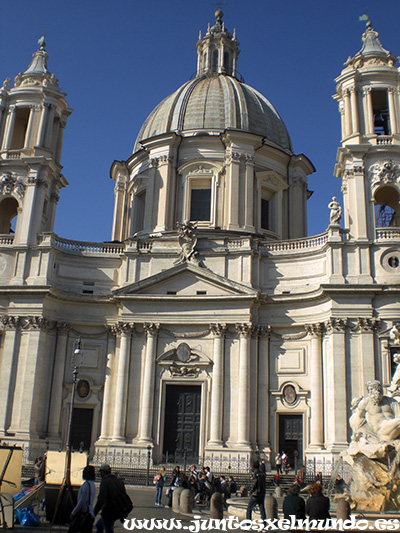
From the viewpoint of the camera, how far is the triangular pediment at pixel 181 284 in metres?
33.5

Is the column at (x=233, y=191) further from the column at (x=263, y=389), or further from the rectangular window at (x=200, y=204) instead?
the column at (x=263, y=389)

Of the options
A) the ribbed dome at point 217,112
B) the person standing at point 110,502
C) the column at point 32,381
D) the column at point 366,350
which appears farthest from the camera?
the ribbed dome at point 217,112

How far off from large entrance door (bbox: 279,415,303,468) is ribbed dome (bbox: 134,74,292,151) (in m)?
19.9

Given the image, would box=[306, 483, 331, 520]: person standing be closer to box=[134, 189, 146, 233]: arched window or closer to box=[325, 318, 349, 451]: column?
box=[325, 318, 349, 451]: column

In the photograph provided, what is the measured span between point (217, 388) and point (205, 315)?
13.3ft

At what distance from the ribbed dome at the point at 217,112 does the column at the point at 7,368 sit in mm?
17449

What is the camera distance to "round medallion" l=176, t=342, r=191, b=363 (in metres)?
33.2

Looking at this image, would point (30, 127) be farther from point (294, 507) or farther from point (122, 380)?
point (294, 507)

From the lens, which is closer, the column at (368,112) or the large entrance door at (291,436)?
the large entrance door at (291,436)

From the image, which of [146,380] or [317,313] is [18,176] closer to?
[146,380]

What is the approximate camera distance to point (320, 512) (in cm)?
1080

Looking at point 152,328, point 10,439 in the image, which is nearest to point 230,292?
point 152,328

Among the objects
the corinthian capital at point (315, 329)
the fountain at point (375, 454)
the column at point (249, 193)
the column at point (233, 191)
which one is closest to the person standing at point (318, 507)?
the fountain at point (375, 454)

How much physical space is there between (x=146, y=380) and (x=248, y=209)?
1311 cm
